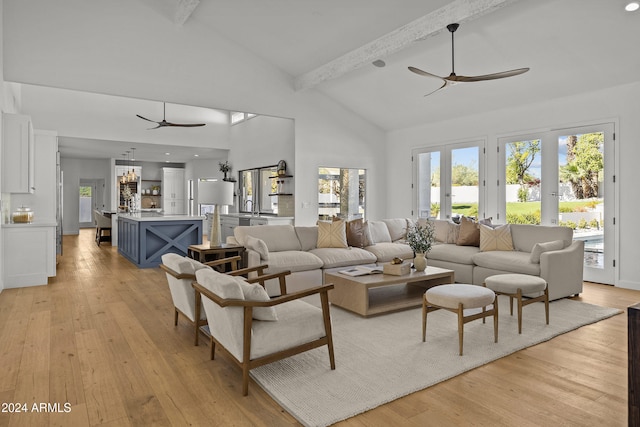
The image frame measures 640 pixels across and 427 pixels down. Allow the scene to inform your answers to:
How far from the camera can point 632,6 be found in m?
4.23

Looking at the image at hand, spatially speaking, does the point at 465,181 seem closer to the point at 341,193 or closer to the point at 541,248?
the point at 341,193

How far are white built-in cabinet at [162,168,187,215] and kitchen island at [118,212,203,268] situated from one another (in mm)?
6337

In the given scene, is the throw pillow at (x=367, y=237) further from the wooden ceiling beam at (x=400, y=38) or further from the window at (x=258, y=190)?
the window at (x=258, y=190)

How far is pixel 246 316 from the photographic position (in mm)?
2416

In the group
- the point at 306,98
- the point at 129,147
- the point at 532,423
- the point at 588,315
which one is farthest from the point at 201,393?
the point at 129,147

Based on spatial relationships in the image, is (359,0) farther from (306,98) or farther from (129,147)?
(129,147)

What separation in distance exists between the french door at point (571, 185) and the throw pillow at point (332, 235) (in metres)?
3.08

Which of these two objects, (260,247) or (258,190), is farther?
(258,190)

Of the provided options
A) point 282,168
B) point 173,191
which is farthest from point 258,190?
point 173,191

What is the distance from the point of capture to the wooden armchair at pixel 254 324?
2430 millimetres

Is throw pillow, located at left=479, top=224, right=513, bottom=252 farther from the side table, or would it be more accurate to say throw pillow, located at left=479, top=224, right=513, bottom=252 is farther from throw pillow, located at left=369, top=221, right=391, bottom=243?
the side table

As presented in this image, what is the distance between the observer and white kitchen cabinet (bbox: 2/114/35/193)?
5434 mm

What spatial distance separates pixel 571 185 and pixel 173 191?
1209cm

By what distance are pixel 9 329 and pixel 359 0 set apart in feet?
17.8
